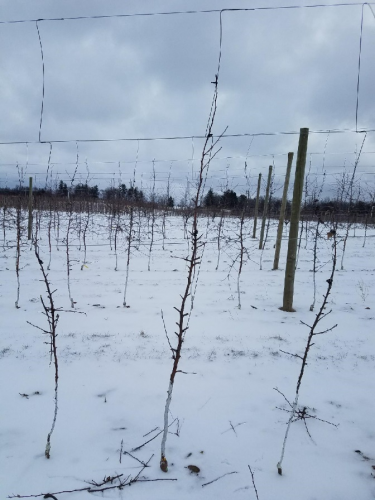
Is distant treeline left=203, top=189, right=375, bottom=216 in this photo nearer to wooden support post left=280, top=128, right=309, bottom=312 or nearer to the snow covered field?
wooden support post left=280, top=128, right=309, bottom=312

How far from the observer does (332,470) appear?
226 centimetres

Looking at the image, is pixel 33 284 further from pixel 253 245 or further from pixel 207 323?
pixel 253 245

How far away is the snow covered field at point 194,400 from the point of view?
2.16m

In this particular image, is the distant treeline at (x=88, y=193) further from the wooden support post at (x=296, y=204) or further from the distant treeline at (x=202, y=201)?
the wooden support post at (x=296, y=204)

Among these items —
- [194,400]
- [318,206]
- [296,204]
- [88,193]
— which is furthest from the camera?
[88,193]

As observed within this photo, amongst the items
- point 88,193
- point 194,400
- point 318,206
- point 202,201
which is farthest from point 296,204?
point 88,193

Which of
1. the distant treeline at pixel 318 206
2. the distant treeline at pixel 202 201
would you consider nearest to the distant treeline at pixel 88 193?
the distant treeline at pixel 202 201

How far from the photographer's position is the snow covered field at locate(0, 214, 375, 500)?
84.9 inches

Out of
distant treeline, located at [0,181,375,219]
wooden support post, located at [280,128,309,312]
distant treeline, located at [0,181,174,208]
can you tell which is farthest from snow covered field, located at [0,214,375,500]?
distant treeline, located at [0,181,174,208]

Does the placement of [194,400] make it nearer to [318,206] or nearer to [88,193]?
[318,206]

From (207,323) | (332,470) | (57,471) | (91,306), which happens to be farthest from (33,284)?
(332,470)

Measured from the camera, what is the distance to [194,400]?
123 inches

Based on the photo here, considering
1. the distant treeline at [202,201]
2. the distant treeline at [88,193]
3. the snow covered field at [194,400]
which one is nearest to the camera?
the snow covered field at [194,400]

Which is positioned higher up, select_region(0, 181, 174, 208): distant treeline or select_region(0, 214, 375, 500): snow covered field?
select_region(0, 181, 174, 208): distant treeline
